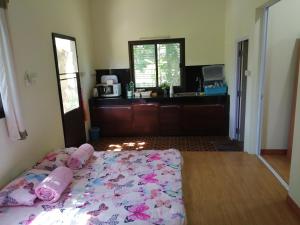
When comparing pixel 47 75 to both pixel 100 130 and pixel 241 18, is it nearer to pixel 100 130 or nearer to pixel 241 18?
pixel 100 130

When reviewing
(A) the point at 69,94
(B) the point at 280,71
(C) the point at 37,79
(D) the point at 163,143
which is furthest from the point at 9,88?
(B) the point at 280,71

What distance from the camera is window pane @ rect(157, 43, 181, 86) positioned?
4.90m

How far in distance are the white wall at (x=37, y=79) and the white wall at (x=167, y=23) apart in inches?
44.1

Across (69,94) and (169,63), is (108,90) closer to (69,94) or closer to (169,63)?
(69,94)

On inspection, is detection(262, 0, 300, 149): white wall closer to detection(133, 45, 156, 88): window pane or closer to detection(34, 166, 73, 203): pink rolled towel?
detection(133, 45, 156, 88): window pane

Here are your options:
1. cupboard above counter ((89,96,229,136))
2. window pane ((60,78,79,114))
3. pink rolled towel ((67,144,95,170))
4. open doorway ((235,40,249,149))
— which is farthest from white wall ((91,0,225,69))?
pink rolled towel ((67,144,95,170))

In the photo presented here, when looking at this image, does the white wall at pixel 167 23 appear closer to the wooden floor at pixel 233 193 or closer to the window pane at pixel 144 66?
the window pane at pixel 144 66

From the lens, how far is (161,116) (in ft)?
15.5

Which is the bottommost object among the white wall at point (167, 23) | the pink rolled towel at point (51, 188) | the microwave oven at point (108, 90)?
the pink rolled towel at point (51, 188)

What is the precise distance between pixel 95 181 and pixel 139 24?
11.7ft

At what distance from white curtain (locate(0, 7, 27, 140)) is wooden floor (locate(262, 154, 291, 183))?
310 cm

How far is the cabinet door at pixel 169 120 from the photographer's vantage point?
4648 mm

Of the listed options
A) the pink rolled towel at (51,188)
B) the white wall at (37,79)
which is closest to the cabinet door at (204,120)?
the white wall at (37,79)

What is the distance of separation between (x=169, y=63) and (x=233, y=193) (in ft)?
10.0
